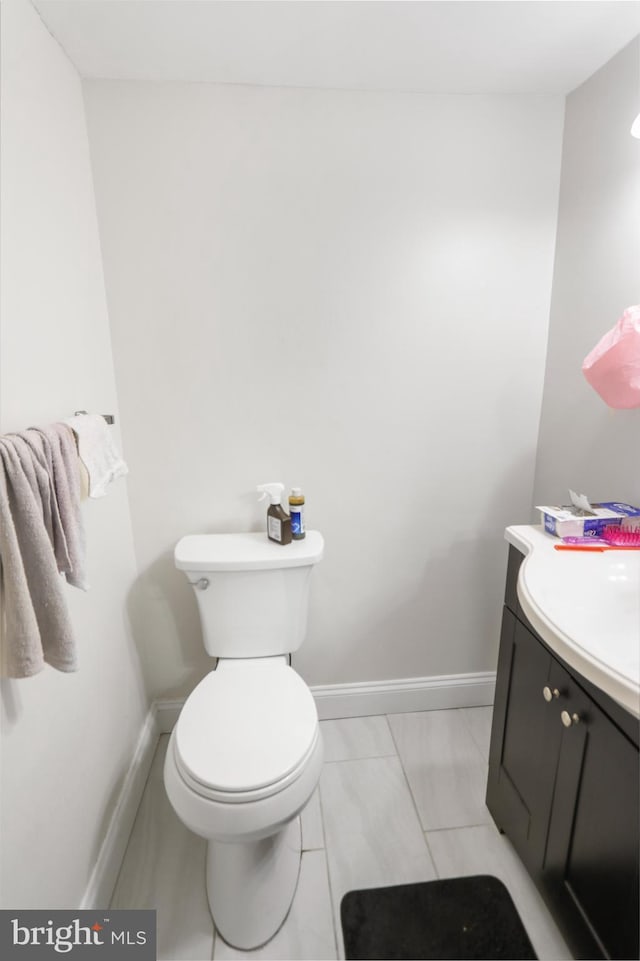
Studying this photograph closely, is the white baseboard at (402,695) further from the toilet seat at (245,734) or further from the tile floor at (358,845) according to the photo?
the toilet seat at (245,734)

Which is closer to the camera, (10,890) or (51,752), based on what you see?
(10,890)

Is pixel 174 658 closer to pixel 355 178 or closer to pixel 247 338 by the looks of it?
pixel 247 338

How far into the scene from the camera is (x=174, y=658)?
5.63 ft

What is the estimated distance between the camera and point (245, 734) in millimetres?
1131

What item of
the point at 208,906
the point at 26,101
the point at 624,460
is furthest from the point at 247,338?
the point at 208,906

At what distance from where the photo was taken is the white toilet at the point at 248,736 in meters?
1.02

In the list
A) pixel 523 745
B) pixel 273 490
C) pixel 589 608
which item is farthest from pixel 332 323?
pixel 523 745

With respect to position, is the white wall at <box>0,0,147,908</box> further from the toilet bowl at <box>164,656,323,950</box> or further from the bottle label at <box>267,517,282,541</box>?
the bottle label at <box>267,517,282,541</box>

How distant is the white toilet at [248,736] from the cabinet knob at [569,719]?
1.86ft

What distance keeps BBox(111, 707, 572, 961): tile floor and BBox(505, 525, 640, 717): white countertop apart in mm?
860

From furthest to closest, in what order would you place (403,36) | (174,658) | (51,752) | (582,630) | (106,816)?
(174,658), (106,816), (403,36), (51,752), (582,630)

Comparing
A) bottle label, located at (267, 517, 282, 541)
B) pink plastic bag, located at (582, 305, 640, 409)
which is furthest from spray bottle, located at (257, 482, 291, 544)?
pink plastic bag, located at (582, 305, 640, 409)

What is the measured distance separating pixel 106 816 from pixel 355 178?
6.39 feet

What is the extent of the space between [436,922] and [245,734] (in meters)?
0.68
